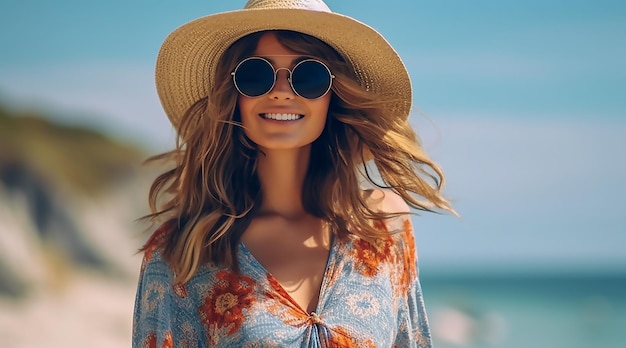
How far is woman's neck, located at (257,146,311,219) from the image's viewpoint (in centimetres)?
325

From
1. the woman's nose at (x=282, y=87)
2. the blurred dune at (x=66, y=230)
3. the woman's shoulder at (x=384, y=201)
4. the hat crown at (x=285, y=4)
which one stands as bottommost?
the blurred dune at (x=66, y=230)

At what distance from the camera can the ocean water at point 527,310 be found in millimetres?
18516

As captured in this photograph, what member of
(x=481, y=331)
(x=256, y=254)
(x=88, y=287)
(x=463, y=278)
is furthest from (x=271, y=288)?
(x=463, y=278)

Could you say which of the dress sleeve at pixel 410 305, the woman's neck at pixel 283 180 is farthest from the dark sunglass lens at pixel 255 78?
the dress sleeve at pixel 410 305

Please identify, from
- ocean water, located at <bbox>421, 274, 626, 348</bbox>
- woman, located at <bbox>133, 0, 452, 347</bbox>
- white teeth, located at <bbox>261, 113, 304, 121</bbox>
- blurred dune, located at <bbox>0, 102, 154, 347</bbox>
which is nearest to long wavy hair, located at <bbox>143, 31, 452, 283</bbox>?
woman, located at <bbox>133, 0, 452, 347</bbox>

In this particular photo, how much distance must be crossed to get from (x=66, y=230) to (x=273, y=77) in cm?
1206

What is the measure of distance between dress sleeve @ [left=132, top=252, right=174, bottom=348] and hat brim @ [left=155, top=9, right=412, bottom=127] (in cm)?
56

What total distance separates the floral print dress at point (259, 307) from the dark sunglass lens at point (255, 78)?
0.46m

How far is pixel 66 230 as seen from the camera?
1458 centimetres

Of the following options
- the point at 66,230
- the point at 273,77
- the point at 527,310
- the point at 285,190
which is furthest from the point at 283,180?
the point at 527,310

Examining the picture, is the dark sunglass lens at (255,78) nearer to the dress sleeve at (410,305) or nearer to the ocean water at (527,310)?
the dress sleeve at (410,305)

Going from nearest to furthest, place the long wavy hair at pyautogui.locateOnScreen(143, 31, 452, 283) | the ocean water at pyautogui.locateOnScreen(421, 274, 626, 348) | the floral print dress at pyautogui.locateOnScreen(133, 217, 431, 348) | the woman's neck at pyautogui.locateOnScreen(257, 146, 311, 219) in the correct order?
the floral print dress at pyautogui.locateOnScreen(133, 217, 431, 348), the long wavy hair at pyautogui.locateOnScreen(143, 31, 452, 283), the woman's neck at pyautogui.locateOnScreen(257, 146, 311, 219), the ocean water at pyautogui.locateOnScreen(421, 274, 626, 348)

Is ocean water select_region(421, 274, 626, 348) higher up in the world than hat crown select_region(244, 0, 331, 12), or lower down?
lower down

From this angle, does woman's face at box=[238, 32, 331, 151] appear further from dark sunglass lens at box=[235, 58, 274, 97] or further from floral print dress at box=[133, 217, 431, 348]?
floral print dress at box=[133, 217, 431, 348]
